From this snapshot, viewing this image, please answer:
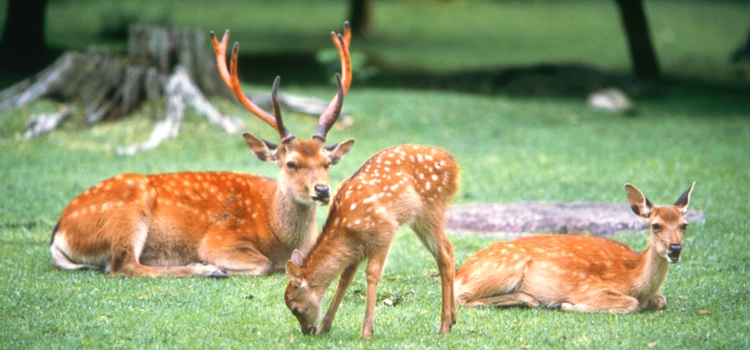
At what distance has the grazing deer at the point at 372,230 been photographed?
212 inches

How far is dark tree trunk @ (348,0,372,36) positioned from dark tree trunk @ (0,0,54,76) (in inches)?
396

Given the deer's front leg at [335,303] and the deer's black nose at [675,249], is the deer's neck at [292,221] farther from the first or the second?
the deer's black nose at [675,249]

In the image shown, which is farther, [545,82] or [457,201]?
[545,82]

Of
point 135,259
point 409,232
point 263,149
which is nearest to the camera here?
point 263,149

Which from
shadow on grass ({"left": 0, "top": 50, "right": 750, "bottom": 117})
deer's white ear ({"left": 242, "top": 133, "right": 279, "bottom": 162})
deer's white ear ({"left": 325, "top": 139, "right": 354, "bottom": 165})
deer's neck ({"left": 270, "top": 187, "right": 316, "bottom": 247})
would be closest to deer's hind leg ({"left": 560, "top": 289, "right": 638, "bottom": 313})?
deer's white ear ({"left": 325, "top": 139, "right": 354, "bottom": 165})

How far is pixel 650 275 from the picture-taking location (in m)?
6.14

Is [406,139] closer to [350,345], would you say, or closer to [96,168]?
[96,168]

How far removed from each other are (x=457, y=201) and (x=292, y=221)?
316 centimetres

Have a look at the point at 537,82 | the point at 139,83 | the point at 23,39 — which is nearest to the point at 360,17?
the point at 537,82

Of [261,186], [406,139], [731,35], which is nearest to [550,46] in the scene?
[731,35]

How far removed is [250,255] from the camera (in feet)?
24.2

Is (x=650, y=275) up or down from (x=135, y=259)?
up

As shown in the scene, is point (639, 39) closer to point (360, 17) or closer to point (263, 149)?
point (360, 17)

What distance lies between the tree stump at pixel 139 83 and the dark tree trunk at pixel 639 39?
9272 millimetres
